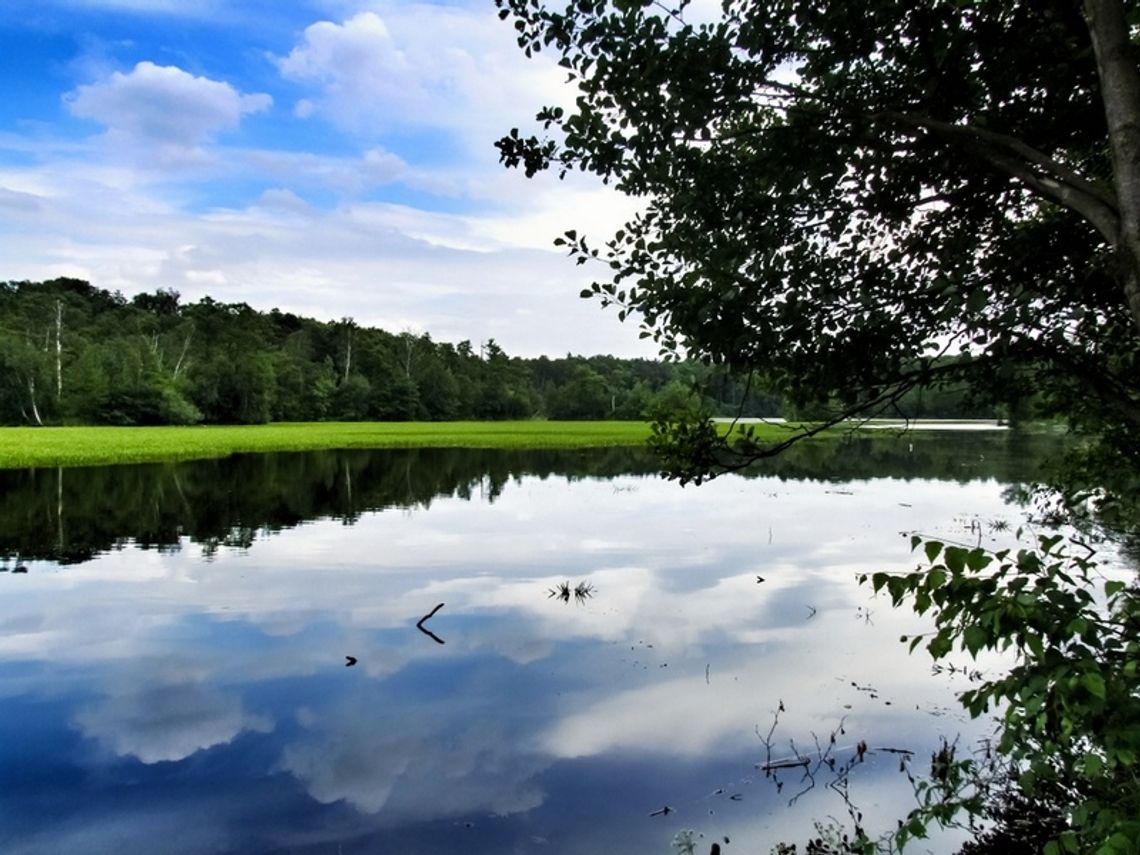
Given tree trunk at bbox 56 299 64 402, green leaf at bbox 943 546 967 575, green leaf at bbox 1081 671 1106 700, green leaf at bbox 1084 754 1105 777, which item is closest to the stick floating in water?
green leaf at bbox 943 546 967 575

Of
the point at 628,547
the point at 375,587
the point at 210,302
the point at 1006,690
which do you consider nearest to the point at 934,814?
the point at 1006,690

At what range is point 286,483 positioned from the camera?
3878 cm

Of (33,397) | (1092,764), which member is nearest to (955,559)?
(1092,764)

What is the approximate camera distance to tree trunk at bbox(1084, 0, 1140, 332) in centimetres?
348

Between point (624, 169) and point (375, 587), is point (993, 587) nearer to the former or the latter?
point (624, 169)

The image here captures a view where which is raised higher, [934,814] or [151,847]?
[934,814]

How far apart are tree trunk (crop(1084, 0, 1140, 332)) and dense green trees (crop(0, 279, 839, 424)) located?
66.8m

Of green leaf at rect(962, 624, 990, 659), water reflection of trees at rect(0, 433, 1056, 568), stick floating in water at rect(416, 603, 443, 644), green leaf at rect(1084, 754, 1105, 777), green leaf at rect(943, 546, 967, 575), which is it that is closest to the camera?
green leaf at rect(1084, 754, 1105, 777)

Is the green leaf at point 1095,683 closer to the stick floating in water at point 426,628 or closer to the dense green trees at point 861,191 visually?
the dense green trees at point 861,191

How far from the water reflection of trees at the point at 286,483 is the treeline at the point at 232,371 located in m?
13.5

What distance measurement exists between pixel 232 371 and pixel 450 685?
10117cm

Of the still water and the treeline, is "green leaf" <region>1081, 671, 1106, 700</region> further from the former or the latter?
the treeline

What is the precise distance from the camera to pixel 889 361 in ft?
18.0

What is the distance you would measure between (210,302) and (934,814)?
523ft
